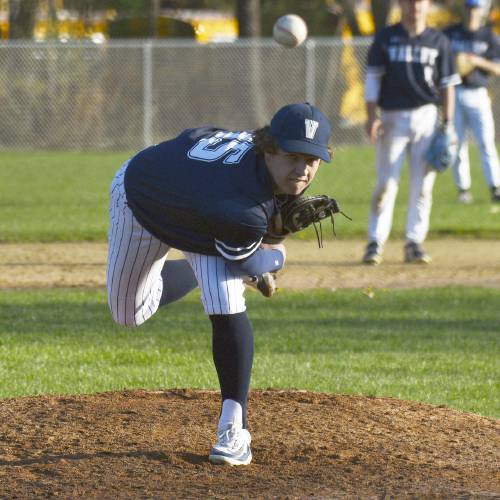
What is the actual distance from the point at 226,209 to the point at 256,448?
41.7 inches

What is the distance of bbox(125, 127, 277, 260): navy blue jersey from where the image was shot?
4.22m

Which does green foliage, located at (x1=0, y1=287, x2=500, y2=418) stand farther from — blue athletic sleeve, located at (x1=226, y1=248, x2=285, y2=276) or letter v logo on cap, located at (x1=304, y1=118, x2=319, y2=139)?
letter v logo on cap, located at (x1=304, y1=118, x2=319, y2=139)

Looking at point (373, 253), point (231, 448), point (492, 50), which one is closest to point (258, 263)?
point (231, 448)

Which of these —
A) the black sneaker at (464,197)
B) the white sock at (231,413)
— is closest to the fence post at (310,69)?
the black sneaker at (464,197)

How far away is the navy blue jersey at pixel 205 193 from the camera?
4.22m

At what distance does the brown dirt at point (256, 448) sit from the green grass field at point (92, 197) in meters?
3.39

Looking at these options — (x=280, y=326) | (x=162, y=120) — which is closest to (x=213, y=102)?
(x=162, y=120)

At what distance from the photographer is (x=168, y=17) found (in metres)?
28.8

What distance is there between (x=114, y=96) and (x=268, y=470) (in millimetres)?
19424

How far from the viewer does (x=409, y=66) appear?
9.27 meters

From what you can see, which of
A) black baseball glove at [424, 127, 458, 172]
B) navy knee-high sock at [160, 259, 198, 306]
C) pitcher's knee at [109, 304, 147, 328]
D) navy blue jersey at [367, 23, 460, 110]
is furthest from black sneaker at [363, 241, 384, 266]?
pitcher's knee at [109, 304, 147, 328]

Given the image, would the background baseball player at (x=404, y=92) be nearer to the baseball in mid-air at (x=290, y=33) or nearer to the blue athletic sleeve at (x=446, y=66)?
the blue athletic sleeve at (x=446, y=66)

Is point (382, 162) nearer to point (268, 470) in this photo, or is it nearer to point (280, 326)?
point (280, 326)

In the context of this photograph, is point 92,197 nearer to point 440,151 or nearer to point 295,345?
point 440,151
